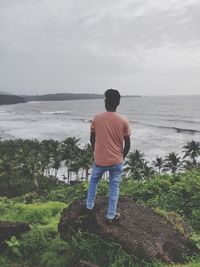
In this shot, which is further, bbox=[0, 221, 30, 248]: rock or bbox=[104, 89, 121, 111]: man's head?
bbox=[0, 221, 30, 248]: rock

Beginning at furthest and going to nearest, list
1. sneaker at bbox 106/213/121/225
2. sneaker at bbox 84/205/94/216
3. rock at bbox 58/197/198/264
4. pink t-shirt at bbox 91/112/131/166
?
1. sneaker at bbox 84/205/94/216
2. sneaker at bbox 106/213/121/225
3. pink t-shirt at bbox 91/112/131/166
4. rock at bbox 58/197/198/264

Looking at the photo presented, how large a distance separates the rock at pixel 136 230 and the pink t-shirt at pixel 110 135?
111 centimetres

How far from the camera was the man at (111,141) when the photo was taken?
721 centimetres

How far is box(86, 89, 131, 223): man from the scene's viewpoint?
7.21 m

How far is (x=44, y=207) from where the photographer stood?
11.4 meters

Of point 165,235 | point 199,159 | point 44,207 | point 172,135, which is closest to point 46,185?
point 199,159

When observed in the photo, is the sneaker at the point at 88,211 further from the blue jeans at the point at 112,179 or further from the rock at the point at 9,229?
the rock at the point at 9,229

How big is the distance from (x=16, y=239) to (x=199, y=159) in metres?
69.0

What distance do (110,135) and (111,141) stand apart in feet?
Result: 0.35

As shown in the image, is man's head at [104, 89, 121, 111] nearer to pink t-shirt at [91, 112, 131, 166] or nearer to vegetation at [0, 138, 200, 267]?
pink t-shirt at [91, 112, 131, 166]

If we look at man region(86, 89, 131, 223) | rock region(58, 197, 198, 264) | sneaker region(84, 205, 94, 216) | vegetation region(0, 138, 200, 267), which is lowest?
vegetation region(0, 138, 200, 267)

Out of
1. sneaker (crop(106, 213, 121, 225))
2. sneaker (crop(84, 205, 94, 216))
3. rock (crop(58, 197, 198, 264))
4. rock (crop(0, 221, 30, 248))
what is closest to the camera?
rock (crop(58, 197, 198, 264))

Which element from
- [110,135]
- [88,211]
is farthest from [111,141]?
[88,211]

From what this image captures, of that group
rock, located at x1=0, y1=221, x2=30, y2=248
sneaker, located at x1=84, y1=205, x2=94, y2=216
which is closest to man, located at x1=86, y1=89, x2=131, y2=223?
sneaker, located at x1=84, y1=205, x2=94, y2=216
